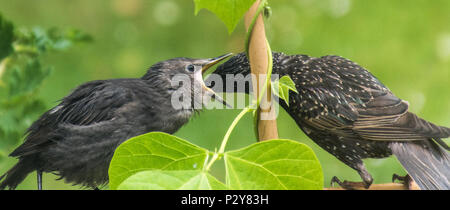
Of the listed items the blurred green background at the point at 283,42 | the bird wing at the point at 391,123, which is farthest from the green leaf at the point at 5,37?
the bird wing at the point at 391,123

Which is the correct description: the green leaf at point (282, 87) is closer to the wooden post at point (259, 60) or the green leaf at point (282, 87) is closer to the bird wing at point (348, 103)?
the wooden post at point (259, 60)

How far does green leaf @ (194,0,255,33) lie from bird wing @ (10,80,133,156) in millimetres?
216

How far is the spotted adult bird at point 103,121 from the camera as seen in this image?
2.31 ft

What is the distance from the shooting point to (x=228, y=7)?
556 millimetres

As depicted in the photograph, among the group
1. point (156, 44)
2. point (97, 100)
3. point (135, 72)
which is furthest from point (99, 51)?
point (97, 100)

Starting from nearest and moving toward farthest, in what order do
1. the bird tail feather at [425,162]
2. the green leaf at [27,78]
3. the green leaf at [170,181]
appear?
the green leaf at [170,181], the bird tail feather at [425,162], the green leaf at [27,78]

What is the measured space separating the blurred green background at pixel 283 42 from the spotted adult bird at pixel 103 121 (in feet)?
1.45

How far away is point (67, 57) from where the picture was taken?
1.71 m

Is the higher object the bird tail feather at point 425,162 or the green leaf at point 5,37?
the green leaf at point 5,37

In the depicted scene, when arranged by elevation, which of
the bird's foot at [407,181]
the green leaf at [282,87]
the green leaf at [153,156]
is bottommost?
the bird's foot at [407,181]

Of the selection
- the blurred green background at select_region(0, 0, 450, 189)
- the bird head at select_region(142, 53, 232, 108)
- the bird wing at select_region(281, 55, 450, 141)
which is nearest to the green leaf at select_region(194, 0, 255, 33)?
the bird head at select_region(142, 53, 232, 108)

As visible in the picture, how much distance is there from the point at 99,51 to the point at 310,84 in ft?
4.17

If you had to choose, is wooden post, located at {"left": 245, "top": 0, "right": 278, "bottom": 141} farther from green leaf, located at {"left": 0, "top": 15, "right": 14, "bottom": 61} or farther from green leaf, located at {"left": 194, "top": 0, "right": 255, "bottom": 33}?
green leaf, located at {"left": 0, "top": 15, "right": 14, "bottom": 61}

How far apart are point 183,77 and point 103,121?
0.13 m
